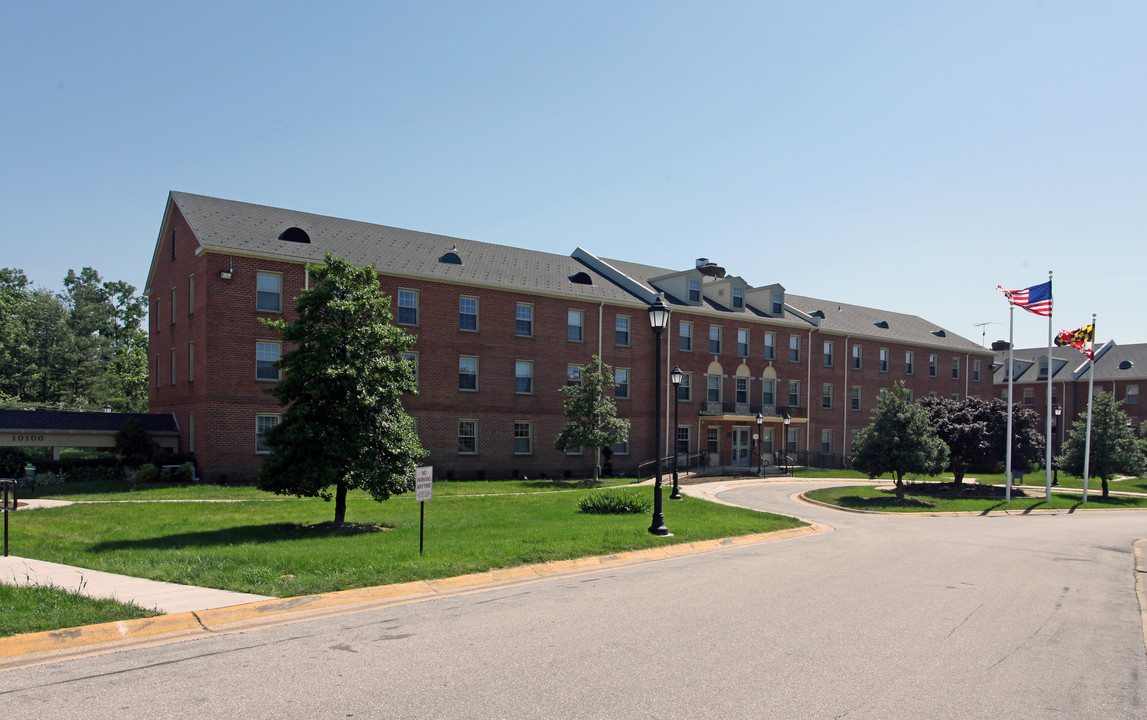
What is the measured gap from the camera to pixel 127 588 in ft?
32.7

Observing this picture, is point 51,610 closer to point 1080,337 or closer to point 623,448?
point 623,448

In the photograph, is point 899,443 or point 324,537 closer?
point 324,537

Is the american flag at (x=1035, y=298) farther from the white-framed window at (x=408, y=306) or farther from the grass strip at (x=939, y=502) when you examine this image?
the white-framed window at (x=408, y=306)

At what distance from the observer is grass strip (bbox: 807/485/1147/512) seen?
2972 cm

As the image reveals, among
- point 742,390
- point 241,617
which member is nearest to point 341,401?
point 241,617

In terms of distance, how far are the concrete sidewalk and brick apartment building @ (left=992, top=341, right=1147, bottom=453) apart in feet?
217

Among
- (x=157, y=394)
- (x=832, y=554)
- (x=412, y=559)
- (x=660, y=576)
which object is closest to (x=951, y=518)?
(x=832, y=554)

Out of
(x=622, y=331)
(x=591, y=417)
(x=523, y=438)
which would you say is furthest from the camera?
(x=622, y=331)

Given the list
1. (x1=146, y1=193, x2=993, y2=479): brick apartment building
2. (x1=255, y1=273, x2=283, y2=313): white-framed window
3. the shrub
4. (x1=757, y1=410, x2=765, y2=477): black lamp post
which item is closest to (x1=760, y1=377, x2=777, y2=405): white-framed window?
(x1=146, y1=193, x2=993, y2=479): brick apartment building

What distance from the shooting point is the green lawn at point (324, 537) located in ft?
36.6

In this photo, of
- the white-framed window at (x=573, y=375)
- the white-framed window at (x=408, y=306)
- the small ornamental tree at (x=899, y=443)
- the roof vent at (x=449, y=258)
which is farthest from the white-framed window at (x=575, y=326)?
the small ornamental tree at (x=899, y=443)

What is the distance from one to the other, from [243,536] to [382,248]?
21827mm

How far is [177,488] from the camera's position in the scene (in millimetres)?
27641

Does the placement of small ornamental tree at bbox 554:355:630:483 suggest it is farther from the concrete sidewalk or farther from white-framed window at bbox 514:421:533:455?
the concrete sidewalk
